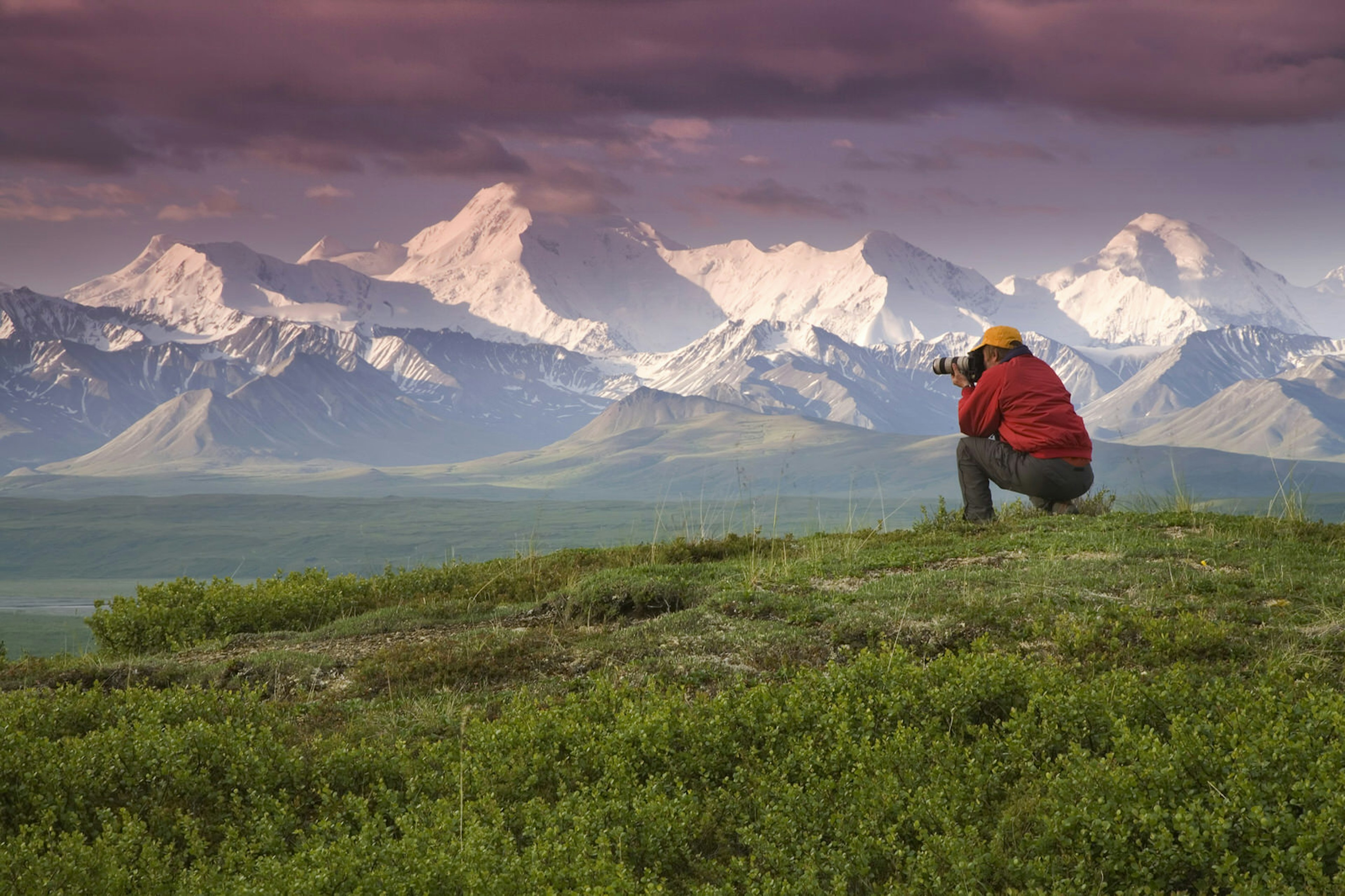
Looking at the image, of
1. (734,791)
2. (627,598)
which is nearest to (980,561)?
(627,598)

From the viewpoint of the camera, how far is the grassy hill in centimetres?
568

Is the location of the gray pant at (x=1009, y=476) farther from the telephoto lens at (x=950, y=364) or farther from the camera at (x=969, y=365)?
the telephoto lens at (x=950, y=364)

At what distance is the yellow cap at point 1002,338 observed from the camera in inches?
615

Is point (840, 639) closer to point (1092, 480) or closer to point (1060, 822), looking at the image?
point (1060, 822)

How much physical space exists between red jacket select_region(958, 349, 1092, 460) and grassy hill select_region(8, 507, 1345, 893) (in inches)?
132

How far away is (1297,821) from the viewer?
17.9ft

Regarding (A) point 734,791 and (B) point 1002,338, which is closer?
(A) point 734,791

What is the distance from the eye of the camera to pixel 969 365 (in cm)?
1670

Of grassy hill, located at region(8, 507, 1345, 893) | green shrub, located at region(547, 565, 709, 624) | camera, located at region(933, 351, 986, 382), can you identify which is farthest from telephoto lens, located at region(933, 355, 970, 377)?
green shrub, located at region(547, 565, 709, 624)

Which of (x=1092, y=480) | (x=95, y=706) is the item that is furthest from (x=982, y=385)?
(x=95, y=706)

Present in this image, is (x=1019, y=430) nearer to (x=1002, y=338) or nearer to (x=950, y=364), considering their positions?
(x=1002, y=338)

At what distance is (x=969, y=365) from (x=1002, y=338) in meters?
1.01

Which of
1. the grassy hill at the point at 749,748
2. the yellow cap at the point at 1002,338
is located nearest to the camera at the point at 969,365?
the yellow cap at the point at 1002,338

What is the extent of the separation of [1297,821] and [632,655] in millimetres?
5982
